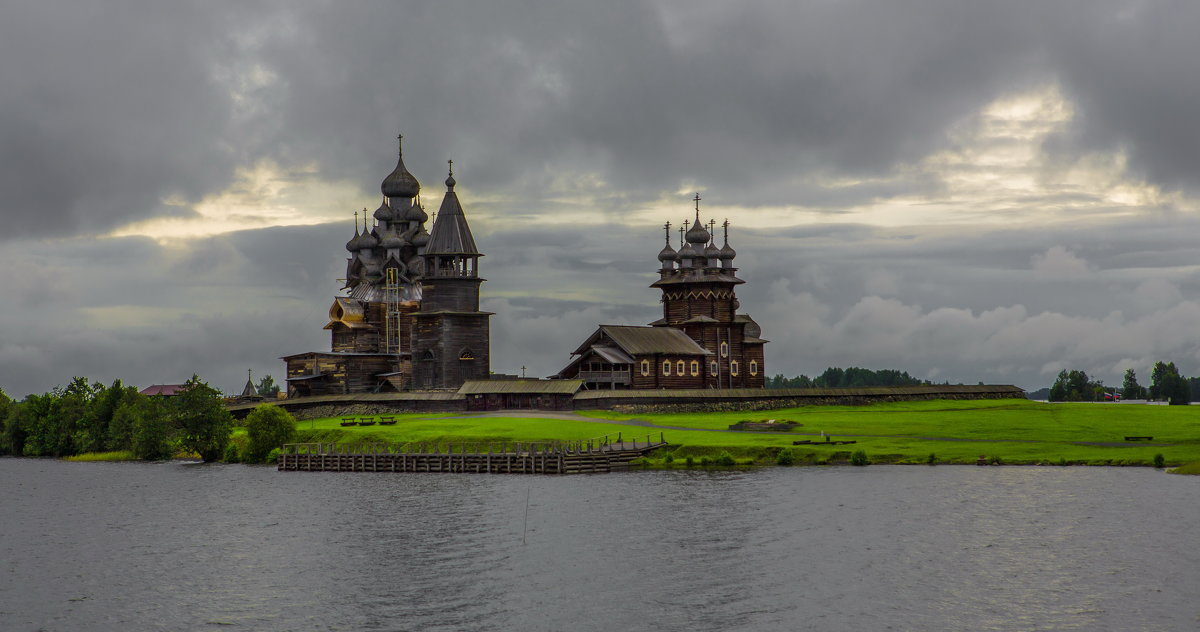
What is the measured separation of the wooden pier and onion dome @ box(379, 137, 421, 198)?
50.5 meters

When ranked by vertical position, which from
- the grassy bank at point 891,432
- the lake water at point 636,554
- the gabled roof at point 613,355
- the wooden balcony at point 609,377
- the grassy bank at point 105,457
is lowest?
the lake water at point 636,554

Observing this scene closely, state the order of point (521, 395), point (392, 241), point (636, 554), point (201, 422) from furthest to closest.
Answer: point (392, 241) → point (521, 395) → point (201, 422) → point (636, 554)

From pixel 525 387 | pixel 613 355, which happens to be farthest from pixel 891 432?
pixel 613 355

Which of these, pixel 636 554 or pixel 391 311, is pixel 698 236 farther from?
pixel 636 554

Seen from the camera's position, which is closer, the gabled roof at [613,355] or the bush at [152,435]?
the bush at [152,435]

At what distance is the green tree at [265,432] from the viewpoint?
91.5 metres

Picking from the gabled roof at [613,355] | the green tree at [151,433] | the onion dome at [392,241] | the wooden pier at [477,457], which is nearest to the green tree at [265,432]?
the wooden pier at [477,457]

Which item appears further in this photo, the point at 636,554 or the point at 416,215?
the point at 416,215

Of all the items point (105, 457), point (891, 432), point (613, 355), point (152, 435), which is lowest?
point (105, 457)

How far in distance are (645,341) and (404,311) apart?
2595cm

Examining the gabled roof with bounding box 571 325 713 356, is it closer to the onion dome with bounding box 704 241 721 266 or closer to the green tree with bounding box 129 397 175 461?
the onion dome with bounding box 704 241 721 266

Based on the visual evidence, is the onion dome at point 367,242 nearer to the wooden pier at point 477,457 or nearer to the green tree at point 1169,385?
the wooden pier at point 477,457

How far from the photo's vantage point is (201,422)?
310 feet

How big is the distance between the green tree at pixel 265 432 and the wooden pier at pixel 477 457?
541 cm
